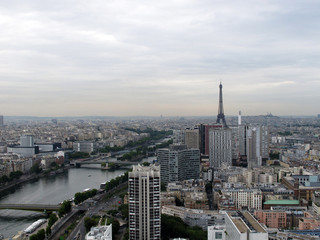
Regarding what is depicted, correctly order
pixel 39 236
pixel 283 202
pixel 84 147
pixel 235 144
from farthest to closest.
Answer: pixel 84 147
pixel 235 144
pixel 283 202
pixel 39 236

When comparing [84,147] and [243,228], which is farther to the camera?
[84,147]

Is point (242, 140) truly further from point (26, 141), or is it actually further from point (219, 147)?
point (26, 141)

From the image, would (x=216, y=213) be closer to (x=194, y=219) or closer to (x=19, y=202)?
(x=194, y=219)

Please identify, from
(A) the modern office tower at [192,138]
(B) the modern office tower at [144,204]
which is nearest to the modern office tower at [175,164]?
(A) the modern office tower at [192,138]

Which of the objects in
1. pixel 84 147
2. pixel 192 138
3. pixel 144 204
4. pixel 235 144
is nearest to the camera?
pixel 144 204

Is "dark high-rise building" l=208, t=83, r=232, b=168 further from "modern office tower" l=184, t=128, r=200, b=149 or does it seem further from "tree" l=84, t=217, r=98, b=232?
"tree" l=84, t=217, r=98, b=232

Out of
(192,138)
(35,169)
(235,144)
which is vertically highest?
(192,138)

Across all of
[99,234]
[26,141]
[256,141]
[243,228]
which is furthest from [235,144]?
[99,234]

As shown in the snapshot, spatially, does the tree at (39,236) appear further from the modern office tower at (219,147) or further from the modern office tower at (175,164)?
the modern office tower at (219,147)
